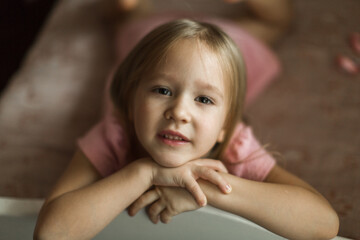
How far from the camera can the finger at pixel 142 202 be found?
0.66m

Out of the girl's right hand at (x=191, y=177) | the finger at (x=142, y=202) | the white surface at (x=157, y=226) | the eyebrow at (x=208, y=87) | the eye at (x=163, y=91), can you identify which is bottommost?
the white surface at (x=157, y=226)

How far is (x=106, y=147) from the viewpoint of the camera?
2.75 feet

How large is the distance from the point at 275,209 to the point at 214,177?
4.9 inches

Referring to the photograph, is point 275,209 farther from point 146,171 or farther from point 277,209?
point 146,171

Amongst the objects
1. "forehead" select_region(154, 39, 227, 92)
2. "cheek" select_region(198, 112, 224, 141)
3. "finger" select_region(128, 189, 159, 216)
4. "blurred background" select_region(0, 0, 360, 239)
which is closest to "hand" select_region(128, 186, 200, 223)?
"finger" select_region(128, 189, 159, 216)

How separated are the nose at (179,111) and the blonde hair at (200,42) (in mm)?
104

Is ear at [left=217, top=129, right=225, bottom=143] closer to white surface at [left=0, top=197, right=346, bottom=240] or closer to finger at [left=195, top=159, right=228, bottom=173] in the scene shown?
finger at [left=195, top=159, right=228, bottom=173]

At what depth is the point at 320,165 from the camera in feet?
3.13

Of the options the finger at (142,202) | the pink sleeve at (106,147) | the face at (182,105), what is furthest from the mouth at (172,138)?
the pink sleeve at (106,147)

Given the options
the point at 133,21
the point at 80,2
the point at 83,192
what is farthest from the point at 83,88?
the point at 83,192

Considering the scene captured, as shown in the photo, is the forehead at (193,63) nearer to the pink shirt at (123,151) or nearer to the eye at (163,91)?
the eye at (163,91)

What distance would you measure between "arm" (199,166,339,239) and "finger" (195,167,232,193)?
0.03 ft

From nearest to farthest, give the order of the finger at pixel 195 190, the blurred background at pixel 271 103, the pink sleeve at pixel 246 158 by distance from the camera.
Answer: the finger at pixel 195 190, the pink sleeve at pixel 246 158, the blurred background at pixel 271 103

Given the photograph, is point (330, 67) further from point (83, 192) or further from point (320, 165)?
point (83, 192)
